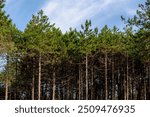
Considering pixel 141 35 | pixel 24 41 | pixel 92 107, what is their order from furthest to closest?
pixel 24 41
pixel 141 35
pixel 92 107

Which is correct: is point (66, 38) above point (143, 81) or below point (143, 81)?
above

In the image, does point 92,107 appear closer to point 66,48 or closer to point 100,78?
point 66,48

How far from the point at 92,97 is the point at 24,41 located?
1831 centimetres

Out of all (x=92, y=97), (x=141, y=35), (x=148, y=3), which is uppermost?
(x=148, y=3)

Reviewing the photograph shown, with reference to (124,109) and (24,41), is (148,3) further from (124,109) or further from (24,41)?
(124,109)

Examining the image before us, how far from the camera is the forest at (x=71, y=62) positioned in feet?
191

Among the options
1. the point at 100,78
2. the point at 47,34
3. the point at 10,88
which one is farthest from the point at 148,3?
the point at 10,88

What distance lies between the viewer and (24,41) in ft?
192

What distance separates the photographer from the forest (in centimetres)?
5822

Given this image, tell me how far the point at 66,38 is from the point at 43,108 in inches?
2046

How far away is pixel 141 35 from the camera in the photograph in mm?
46156

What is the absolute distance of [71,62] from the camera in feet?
211

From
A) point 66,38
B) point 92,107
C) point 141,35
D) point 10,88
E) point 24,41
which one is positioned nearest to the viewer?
point 92,107

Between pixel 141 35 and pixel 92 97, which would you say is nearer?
pixel 141 35
